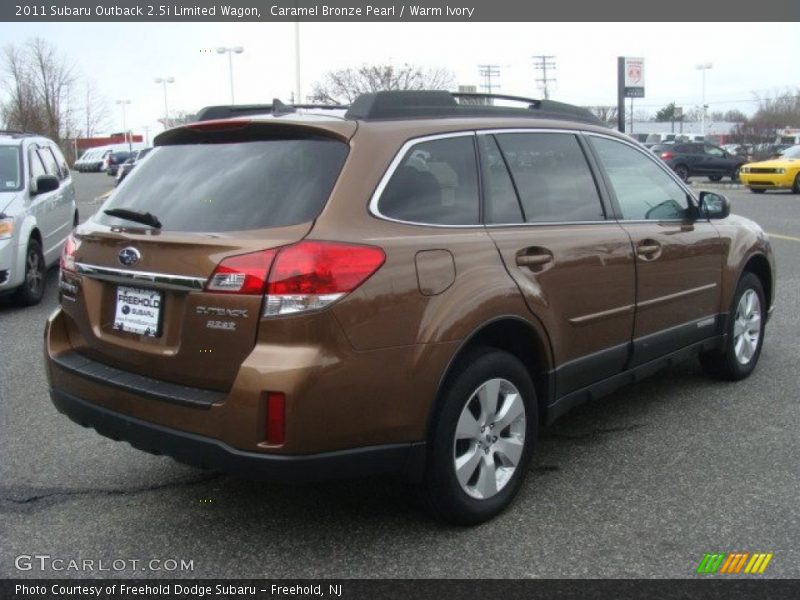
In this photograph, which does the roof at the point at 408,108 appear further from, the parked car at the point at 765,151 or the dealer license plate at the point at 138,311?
the parked car at the point at 765,151

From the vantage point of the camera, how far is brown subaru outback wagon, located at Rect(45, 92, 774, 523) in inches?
118

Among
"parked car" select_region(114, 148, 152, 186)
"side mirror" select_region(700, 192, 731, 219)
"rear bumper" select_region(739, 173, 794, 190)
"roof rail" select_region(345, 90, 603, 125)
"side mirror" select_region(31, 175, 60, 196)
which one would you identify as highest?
"roof rail" select_region(345, 90, 603, 125)

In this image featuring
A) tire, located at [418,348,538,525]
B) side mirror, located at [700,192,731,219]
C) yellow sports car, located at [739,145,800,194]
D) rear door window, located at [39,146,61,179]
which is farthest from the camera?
yellow sports car, located at [739,145,800,194]

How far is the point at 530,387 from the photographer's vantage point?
375 centimetres

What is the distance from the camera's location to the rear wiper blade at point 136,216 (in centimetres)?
345

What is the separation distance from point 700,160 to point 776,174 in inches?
360

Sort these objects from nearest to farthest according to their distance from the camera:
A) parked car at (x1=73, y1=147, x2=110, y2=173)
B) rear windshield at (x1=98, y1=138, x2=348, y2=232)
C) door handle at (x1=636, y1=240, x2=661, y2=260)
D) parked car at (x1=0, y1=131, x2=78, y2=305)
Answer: rear windshield at (x1=98, y1=138, x2=348, y2=232) < door handle at (x1=636, y1=240, x2=661, y2=260) < parked car at (x1=0, y1=131, x2=78, y2=305) < parked car at (x1=73, y1=147, x2=110, y2=173)

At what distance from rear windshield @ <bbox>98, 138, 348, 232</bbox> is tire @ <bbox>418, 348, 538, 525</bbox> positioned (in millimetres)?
928

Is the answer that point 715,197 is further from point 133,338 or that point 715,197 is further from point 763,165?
point 763,165

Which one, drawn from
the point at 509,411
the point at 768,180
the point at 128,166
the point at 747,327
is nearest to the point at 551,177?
the point at 509,411

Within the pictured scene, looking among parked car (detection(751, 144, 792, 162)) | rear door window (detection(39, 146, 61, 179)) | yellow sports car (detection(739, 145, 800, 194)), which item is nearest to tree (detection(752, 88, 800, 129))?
parked car (detection(751, 144, 792, 162))

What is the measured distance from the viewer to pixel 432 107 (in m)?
3.80
